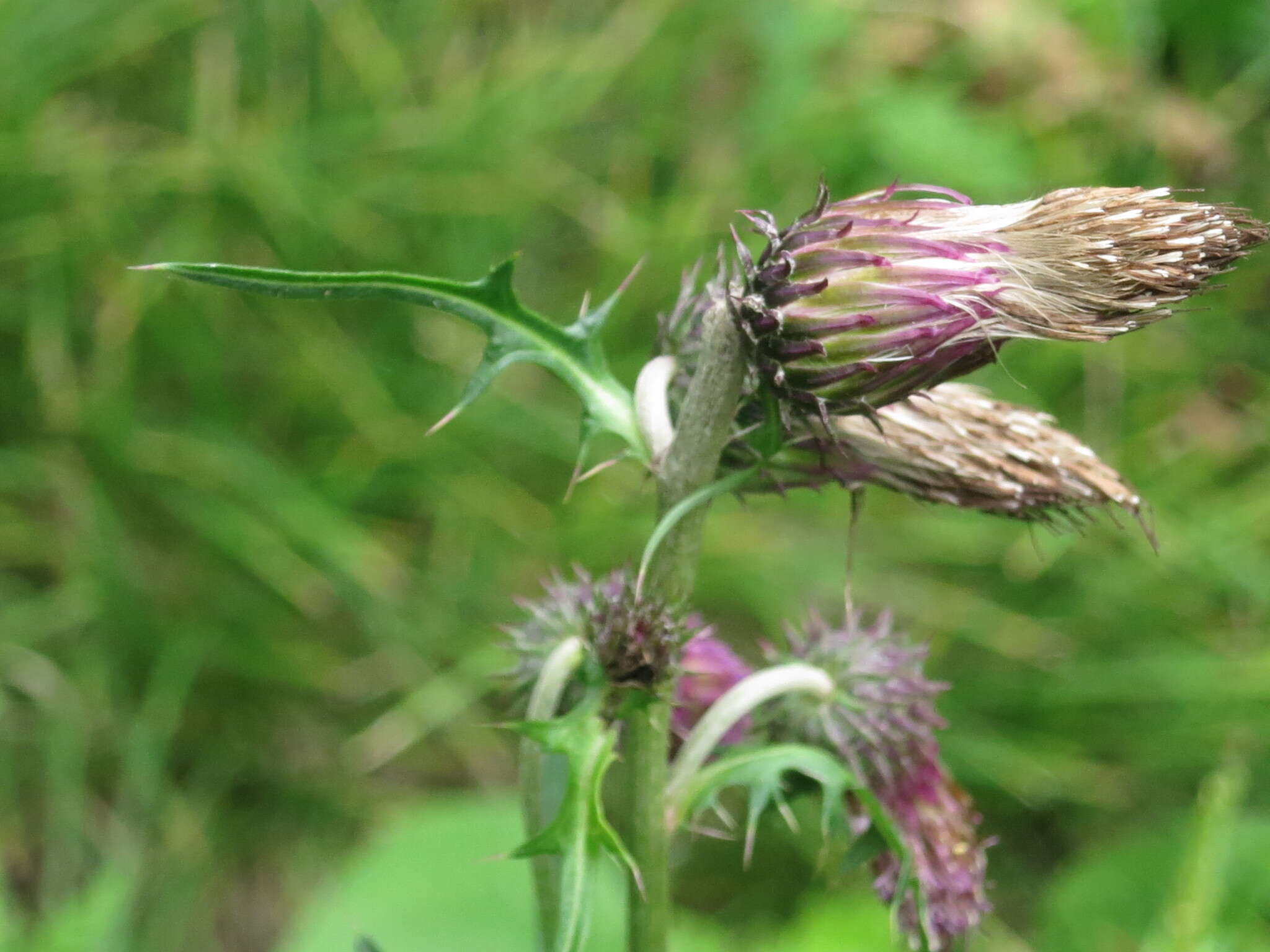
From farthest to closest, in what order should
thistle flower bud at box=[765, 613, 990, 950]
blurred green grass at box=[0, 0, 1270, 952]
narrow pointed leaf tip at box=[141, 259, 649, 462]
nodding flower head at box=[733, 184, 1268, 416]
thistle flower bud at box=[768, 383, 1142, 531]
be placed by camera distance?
blurred green grass at box=[0, 0, 1270, 952]
thistle flower bud at box=[765, 613, 990, 950]
thistle flower bud at box=[768, 383, 1142, 531]
narrow pointed leaf tip at box=[141, 259, 649, 462]
nodding flower head at box=[733, 184, 1268, 416]

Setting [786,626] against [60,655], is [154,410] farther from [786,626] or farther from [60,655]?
[786,626]

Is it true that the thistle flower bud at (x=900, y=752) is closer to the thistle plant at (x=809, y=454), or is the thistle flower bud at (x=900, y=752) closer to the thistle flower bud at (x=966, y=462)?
the thistle plant at (x=809, y=454)

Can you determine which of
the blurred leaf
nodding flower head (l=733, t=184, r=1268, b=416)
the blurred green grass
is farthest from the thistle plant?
the blurred green grass

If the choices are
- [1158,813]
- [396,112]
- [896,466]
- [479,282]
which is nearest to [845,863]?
[896,466]

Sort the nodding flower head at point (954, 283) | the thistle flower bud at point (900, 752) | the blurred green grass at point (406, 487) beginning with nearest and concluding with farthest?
the nodding flower head at point (954, 283)
the thistle flower bud at point (900, 752)
the blurred green grass at point (406, 487)

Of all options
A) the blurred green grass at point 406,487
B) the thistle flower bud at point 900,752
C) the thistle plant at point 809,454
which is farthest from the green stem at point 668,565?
the blurred green grass at point 406,487

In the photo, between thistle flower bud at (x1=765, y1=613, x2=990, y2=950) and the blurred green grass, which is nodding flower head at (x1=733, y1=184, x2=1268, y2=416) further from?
the blurred green grass
